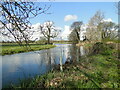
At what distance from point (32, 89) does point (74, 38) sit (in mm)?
51750

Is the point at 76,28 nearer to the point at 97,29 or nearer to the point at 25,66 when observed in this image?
the point at 97,29

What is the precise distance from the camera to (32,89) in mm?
4184

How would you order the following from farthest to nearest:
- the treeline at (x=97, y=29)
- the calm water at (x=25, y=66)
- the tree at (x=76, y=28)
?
the tree at (x=76, y=28)
the treeline at (x=97, y=29)
the calm water at (x=25, y=66)

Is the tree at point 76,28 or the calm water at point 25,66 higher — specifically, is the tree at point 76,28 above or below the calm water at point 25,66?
above

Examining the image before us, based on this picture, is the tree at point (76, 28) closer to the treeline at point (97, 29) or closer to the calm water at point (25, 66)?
the treeline at point (97, 29)

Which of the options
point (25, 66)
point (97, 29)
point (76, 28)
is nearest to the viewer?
point (25, 66)

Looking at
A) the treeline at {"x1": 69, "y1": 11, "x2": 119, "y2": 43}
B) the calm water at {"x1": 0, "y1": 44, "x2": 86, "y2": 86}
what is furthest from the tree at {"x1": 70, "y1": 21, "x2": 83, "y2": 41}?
the calm water at {"x1": 0, "y1": 44, "x2": 86, "y2": 86}

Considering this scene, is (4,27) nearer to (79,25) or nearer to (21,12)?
(21,12)

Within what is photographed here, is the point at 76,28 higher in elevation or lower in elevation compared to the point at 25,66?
higher

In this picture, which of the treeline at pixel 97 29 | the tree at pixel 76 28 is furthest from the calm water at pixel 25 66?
the tree at pixel 76 28

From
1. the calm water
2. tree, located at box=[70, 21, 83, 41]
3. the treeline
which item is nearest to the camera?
the calm water

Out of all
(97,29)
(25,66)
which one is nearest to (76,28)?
(97,29)

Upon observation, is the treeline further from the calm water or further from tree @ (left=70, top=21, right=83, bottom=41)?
the calm water

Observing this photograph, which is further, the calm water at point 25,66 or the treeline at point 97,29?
the treeline at point 97,29
